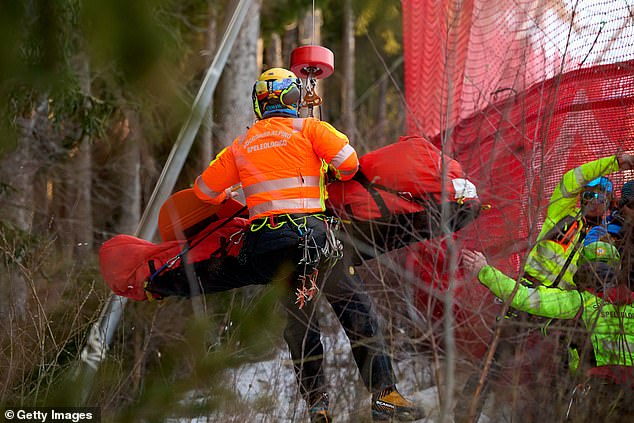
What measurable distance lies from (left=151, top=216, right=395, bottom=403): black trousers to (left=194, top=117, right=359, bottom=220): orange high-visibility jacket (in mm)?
111

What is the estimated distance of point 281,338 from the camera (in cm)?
145

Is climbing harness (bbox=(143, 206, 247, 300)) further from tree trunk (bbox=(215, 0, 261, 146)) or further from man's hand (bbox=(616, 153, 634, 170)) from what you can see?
tree trunk (bbox=(215, 0, 261, 146))

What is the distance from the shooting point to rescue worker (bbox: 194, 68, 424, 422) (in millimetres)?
3715

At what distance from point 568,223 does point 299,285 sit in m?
1.46

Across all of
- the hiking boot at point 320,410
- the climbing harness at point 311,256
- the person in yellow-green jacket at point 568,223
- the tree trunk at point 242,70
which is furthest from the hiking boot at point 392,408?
the tree trunk at point 242,70

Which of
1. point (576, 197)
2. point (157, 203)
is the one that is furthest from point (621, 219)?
point (157, 203)

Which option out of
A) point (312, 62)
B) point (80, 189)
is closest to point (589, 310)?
point (312, 62)

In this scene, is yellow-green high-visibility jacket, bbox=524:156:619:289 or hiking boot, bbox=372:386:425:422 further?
yellow-green high-visibility jacket, bbox=524:156:619:289

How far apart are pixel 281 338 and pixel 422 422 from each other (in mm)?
2724

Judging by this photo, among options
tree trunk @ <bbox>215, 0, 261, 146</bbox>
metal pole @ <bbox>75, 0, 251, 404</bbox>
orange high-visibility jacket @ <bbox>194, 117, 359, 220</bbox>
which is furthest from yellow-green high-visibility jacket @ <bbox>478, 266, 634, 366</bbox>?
tree trunk @ <bbox>215, 0, 261, 146</bbox>

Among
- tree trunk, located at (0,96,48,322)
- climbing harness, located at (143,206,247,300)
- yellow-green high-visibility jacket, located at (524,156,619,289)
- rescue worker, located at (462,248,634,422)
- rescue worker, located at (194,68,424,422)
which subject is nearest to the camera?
tree trunk, located at (0,96,48,322)

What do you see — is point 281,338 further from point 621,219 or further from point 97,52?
point 621,219

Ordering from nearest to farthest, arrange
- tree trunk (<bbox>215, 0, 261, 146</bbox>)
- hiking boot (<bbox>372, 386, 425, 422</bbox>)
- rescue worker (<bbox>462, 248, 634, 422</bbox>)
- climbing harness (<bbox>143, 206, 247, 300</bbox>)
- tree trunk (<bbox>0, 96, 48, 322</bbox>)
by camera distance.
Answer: tree trunk (<bbox>0, 96, 48, 322</bbox>)
rescue worker (<bbox>462, 248, 634, 422</bbox>)
hiking boot (<bbox>372, 386, 425, 422</bbox>)
climbing harness (<bbox>143, 206, 247, 300</bbox>)
tree trunk (<bbox>215, 0, 261, 146</bbox>)

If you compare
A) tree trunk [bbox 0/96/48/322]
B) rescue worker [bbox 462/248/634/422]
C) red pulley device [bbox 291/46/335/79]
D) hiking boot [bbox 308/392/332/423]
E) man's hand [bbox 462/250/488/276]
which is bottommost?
hiking boot [bbox 308/392/332/423]
